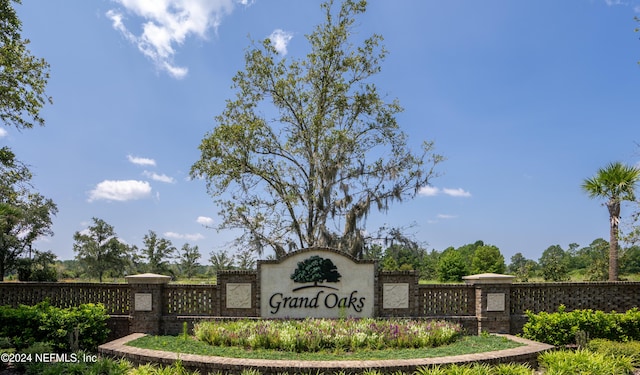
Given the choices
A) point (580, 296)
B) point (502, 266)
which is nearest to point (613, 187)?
point (580, 296)

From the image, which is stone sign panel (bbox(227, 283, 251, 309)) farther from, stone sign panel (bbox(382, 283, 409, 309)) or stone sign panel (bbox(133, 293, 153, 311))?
stone sign panel (bbox(382, 283, 409, 309))

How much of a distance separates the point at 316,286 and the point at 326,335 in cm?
270

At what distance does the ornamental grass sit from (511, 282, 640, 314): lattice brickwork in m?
2.92

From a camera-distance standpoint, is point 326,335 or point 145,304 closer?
point 326,335

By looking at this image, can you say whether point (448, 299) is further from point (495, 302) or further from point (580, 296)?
point (580, 296)

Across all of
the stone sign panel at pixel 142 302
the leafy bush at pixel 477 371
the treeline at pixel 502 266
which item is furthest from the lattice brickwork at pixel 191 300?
the treeline at pixel 502 266

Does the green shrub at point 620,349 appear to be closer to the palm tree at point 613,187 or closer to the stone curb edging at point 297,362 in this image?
the stone curb edging at point 297,362

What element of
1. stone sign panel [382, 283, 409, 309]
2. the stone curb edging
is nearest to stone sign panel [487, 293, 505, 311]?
stone sign panel [382, 283, 409, 309]

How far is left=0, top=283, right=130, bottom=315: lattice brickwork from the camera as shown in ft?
38.7

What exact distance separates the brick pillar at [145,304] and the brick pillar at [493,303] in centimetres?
818

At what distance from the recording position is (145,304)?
11.4 meters

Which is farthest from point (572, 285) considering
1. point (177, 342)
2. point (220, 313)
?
point (177, 342)

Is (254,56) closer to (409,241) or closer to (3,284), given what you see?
(409,241)

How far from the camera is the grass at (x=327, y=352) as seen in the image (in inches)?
323
